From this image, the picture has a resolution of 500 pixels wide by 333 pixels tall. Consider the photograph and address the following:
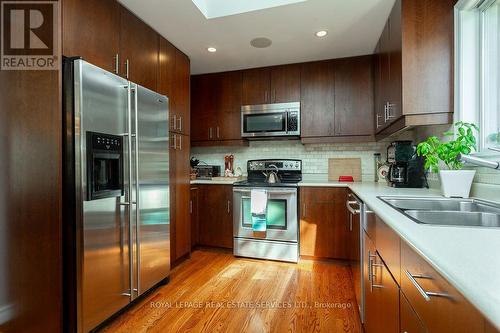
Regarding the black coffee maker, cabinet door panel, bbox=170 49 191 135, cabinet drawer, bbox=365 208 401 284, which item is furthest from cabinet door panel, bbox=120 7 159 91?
the black coffee maker

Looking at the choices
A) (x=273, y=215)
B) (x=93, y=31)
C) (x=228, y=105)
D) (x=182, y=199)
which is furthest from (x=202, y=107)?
(x=93, y=31)

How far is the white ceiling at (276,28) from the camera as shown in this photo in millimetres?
2059

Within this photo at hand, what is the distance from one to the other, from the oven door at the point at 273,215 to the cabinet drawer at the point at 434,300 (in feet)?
6.56

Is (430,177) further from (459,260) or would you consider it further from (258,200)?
(459,260)

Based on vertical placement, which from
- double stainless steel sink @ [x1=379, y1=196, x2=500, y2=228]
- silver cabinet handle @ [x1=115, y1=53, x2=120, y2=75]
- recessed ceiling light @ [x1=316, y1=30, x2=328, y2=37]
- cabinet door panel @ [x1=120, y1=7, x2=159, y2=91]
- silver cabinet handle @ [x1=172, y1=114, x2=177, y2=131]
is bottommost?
double stainless steel sink @ [x1=379, y1=196, x2=500, y2=228]

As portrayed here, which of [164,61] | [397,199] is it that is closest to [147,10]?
[164,61]

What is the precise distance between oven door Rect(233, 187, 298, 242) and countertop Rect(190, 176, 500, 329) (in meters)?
1.91

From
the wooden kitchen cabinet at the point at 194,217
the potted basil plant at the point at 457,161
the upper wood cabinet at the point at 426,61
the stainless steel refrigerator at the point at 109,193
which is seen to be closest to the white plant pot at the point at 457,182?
the potted basil plant at the point at 457,161

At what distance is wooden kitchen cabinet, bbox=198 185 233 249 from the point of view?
3.17 meters

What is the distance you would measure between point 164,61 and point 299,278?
8.05ft

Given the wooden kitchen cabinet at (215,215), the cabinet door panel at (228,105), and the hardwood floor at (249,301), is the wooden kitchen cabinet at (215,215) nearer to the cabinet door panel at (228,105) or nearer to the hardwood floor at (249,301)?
the hardwood floor at (249,301)

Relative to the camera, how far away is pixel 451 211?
122cm

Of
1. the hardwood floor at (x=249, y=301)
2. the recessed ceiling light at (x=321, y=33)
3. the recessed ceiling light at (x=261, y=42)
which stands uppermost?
the recessed ceiling light at (x=261, y=42)

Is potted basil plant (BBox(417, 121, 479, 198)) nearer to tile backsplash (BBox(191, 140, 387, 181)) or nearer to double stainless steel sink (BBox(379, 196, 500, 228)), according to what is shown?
double stainless steel sink (BBox(379, 196, 500, 228))
